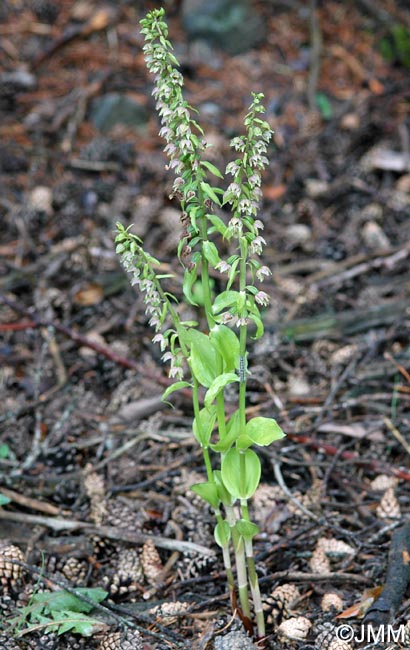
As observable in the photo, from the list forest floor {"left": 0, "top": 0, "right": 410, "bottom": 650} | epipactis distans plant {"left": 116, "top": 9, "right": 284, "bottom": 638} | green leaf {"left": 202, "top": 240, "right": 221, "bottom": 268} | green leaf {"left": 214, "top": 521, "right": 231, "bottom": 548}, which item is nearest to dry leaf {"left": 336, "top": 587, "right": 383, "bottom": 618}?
forest floor {"left": 0, "top": 0, "right": 410, "bottom": 650}

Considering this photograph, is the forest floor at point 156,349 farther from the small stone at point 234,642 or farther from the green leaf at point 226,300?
the green leaf at point 226,300

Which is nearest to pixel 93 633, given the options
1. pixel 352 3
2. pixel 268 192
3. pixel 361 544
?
pixel 361 544

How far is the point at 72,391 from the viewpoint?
317cm

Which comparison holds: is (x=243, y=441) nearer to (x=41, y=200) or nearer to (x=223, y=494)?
(x=223, y=494)

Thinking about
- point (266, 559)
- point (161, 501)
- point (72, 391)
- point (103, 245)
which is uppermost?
point (103, 245)

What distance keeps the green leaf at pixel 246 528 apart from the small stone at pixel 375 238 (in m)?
2.31

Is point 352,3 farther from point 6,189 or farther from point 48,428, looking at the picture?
point 48,428

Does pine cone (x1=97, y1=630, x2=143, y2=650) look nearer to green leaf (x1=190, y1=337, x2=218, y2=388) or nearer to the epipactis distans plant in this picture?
the epipactis distans plant

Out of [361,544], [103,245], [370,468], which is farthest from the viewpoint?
[103,245]

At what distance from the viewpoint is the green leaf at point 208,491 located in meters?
1.97

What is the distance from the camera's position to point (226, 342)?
187 centimetres

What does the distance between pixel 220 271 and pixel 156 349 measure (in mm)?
1611

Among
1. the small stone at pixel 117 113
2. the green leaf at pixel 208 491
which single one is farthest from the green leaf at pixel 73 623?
the small stone at pixel 117 113

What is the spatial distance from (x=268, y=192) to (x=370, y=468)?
2.11 meters
